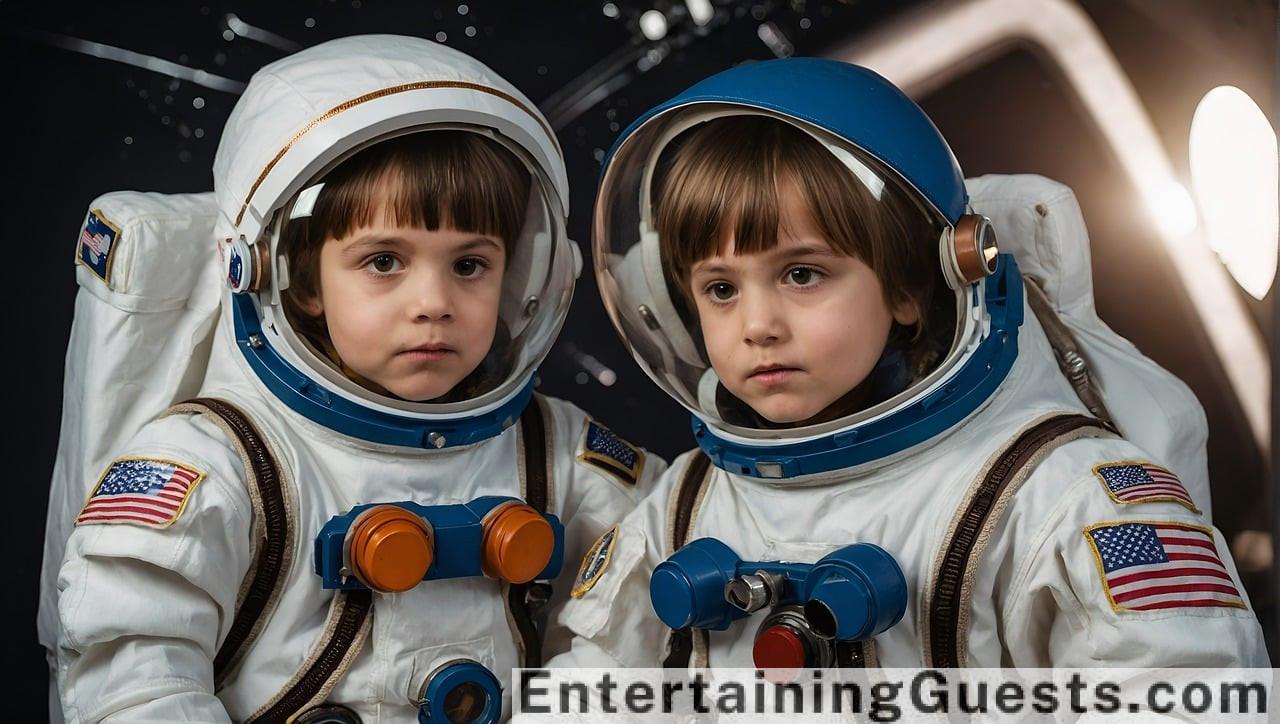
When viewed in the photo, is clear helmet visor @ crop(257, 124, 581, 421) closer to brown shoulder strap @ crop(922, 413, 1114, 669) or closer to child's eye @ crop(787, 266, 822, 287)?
child's eye @ crop(787, 266, 822, 287)

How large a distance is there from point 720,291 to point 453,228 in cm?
31

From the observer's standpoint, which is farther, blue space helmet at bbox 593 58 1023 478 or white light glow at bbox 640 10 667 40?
white light glow at bbox 640 10 667 40

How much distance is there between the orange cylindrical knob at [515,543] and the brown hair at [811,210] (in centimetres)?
34

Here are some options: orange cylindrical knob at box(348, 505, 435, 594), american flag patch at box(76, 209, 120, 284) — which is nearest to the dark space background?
american flag patch at box(76, 209, 120, 284)

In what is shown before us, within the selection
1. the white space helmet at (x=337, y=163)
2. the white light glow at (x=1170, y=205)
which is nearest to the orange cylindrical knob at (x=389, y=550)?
the white space helmet at (x=337, y=163)

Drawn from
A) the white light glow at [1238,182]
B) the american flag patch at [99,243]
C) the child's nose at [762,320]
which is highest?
the white light glow at [1238,182]

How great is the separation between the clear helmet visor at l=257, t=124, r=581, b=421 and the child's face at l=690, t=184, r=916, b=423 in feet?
1.01

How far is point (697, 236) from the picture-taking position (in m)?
1.28

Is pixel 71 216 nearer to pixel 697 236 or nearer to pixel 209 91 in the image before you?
pixel 209 91

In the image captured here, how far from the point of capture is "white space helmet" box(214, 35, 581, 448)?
1365mm

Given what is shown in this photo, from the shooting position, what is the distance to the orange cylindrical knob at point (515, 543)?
134 centimetres

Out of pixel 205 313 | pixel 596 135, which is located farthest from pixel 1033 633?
pixel 596 135

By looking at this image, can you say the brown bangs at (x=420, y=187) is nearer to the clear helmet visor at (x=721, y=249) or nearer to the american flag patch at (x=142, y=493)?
the clear helmet visor at (x=721, y=249)

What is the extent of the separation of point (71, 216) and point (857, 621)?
1416 mm
